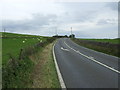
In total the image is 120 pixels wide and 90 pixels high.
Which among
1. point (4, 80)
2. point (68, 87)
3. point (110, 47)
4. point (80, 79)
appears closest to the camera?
point (4, 80)

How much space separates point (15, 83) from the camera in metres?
Result: 8.05

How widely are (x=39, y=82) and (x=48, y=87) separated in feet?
3.46

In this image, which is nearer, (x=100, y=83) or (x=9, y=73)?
(x=9, y=73)

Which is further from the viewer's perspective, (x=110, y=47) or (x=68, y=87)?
(x=110, y=47)

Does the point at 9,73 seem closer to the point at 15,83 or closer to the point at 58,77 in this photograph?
the point at 15,83

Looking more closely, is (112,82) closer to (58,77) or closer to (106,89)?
(106,89)

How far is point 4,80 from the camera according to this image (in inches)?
311

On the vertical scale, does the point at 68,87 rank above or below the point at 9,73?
below

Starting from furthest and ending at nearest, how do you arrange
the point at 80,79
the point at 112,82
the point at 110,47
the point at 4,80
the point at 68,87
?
the point at 110,47 < the point at 80,79 < the point at 112,82 < the point at 68,87 < the point at 4,80

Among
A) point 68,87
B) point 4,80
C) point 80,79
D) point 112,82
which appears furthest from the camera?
point 80,79

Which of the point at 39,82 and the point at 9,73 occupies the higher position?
the point at 9,73

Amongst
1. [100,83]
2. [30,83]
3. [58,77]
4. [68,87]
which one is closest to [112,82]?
[100,83]

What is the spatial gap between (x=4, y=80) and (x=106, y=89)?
3.72 metres

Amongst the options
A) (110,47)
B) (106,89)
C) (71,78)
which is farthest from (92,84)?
(110,47)
